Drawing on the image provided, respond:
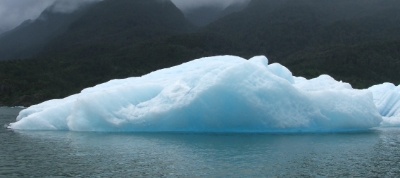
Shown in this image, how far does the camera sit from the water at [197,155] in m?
17.1

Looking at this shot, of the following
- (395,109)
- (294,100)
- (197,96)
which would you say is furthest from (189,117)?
(395,109)

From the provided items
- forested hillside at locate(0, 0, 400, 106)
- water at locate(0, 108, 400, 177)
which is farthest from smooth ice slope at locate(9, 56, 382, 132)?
forested hillside at locate(0, 0, 400, 106)

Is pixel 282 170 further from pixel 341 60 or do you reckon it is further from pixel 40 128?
pixel 341 60

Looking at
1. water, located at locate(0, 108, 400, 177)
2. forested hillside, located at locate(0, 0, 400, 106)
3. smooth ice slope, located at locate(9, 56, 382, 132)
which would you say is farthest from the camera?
forested hillside, located at locate(0, 0, 400, 106)

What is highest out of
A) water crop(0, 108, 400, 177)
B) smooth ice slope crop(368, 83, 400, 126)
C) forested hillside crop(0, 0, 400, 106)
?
forested hillside crop(0, 0, 400, 106)

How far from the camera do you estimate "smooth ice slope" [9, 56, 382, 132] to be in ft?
94.5

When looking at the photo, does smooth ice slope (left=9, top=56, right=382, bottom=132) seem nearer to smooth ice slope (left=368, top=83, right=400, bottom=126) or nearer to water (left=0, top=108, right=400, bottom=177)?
water (left=0, top=108, right=400, bottom=177)

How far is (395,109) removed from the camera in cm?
4106

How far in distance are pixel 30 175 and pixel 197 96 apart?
45.1 ft

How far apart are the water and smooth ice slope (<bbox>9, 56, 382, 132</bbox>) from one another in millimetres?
1128

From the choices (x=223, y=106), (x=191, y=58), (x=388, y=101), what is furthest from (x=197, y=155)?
(x=191, y=58)

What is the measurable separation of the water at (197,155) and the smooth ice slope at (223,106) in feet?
3.70

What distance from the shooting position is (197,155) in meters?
20.9

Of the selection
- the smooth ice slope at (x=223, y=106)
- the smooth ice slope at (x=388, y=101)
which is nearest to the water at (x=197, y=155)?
the smooth ice slope at (x=223, y=106)
